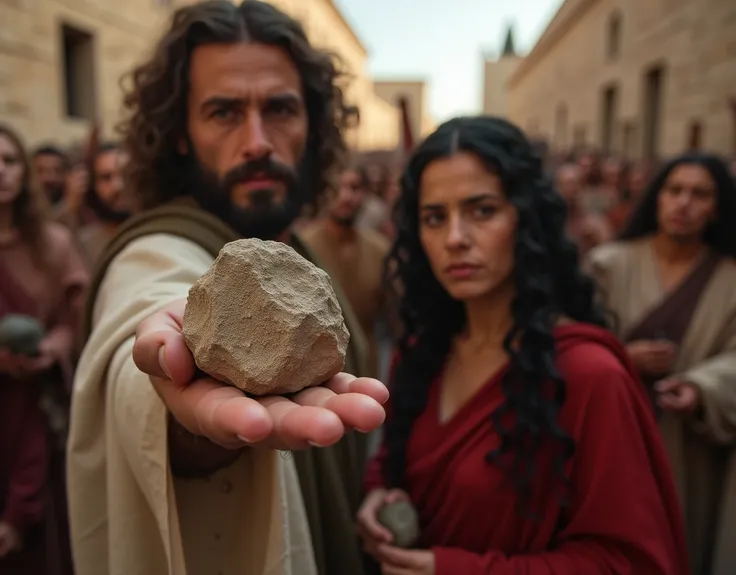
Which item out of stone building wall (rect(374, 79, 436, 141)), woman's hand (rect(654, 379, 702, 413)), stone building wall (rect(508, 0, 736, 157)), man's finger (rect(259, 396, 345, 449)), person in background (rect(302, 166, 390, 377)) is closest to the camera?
man's finger (rect(259, 396, 345, 449))

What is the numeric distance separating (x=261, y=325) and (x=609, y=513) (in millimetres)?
953

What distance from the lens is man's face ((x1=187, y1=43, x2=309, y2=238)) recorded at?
4.66 ft

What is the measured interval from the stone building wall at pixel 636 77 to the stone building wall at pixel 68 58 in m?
4.10

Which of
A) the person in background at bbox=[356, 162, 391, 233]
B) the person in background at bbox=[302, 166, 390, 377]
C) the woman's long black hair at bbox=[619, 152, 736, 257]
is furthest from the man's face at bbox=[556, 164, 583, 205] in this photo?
the woman's long black hair at bbox=[619, 152, 736, 257]

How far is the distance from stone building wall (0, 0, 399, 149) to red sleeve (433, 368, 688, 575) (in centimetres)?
423

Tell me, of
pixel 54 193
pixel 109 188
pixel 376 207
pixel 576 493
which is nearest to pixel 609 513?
pixel 576 493

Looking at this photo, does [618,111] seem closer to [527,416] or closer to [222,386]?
[527,416]

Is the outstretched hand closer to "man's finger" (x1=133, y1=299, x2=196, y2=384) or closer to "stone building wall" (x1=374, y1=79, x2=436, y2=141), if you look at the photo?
"man's finger" (x1=133, y1=299, x2=196, y2=384)

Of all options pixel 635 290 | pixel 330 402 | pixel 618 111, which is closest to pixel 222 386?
pixel 330 402

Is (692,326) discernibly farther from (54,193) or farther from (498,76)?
(54,193)

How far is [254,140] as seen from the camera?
139 centimetres

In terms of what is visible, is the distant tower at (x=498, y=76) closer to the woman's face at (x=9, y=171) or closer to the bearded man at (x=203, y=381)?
the woman's face at (x=9, y=171)

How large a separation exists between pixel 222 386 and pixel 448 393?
942 millimetres

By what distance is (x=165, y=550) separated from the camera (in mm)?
1104
